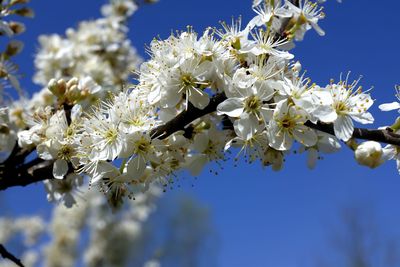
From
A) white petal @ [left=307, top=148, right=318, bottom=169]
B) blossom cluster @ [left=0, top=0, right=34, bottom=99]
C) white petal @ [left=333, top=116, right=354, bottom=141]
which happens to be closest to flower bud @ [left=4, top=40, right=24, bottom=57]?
blossom cluster @ [left=0, top=0, right=34, bottom=99]

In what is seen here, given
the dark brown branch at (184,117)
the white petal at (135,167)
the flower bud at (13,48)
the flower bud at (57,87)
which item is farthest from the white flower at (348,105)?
the flower bud at (13,48)

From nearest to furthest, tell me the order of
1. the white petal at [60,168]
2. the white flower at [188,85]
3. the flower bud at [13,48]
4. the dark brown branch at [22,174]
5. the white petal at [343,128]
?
the white petal at [343,128] → the white flower at [188,85] → the white petal at [60,168] → the dark brown branch at [22,174] → the flower bud at [13,48]

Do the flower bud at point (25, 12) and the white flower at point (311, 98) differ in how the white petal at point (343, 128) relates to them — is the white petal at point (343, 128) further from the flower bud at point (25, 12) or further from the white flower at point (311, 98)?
the flower bud at point (25, 12)

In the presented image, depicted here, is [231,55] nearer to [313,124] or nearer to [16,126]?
[313,124]

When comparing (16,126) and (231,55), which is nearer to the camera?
(231,55)

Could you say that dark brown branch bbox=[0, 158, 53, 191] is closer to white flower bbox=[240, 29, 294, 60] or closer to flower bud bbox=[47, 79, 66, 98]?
flower bud bbox=[47, 79, 66, 98]

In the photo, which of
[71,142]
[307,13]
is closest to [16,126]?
[71,142]

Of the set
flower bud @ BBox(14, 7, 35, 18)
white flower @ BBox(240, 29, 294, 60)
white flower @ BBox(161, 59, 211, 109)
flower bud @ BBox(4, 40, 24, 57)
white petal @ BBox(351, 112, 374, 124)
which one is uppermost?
flower bud @ BBox(14, 7, 35, 18)

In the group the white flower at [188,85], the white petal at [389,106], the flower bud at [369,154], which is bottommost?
the flower bud at [369,154]

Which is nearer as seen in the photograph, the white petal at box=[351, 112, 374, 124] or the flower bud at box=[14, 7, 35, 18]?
the white petal at box=[351, 112, 374, 124]
